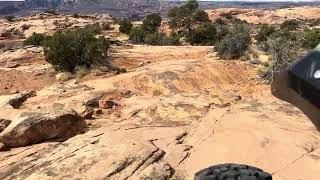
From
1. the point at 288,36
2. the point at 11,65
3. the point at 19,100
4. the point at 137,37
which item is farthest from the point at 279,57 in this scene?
the point at 137,37

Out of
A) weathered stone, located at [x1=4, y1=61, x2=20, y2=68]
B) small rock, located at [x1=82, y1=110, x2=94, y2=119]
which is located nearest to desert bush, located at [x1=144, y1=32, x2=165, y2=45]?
weathered stone, located at [x1=4, y1=61, x2=20, y2=68]

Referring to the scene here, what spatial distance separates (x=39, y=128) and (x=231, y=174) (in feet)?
17.8

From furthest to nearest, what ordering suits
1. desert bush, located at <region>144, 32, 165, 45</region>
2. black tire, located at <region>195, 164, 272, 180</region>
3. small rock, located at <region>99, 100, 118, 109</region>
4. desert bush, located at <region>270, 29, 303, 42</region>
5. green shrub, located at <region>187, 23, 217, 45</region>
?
green shrub, located at <region>187, 23, 217, 45</region>, desert bush, located at <region>144, 32, 165, 45</region>, desert bush, located at <region>270, 29, 303, 42</region>, small rock, located at <region>99, 100, 118, 109</region>, black tire, located at <region>195, 164, 272, 180</region>

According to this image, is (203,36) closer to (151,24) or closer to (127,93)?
(151,24)

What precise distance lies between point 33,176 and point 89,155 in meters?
0.82

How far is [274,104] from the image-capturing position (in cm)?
842

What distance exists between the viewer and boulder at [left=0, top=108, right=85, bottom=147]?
8.41 m

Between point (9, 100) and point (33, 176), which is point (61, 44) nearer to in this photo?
point (9, 100)

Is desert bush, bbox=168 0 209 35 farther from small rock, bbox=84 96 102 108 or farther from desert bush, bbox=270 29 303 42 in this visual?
small rock, bbox=84 96 102 108

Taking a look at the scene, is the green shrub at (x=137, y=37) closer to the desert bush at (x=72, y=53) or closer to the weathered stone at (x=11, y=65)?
the weathered stone at (x=11, y=65)

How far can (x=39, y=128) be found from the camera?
28.0 ft

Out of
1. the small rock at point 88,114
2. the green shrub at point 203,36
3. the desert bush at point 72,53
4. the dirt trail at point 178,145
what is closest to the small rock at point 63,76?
the desert bush at point 72,53

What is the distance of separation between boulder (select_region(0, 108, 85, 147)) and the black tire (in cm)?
510

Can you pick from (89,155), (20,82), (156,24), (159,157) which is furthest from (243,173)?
(156,24)
